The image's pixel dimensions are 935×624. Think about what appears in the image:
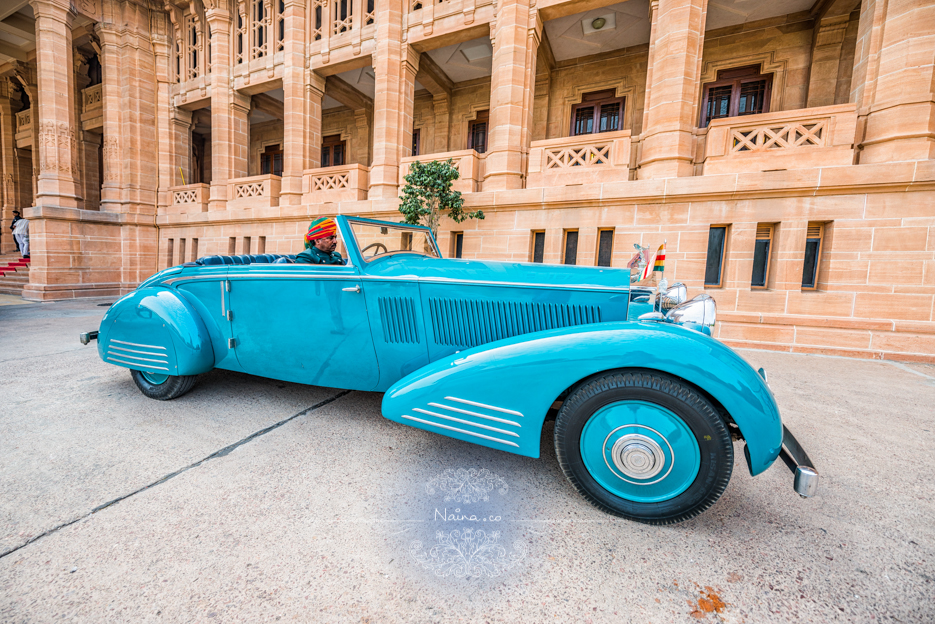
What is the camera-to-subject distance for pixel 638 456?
5.12 ft

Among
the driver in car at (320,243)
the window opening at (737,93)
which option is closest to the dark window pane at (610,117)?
the window opening at (737,93)

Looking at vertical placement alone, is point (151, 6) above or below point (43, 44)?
above


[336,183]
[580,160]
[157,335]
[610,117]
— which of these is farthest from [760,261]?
[336,183]

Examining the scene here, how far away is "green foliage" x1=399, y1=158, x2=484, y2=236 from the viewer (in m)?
6.77

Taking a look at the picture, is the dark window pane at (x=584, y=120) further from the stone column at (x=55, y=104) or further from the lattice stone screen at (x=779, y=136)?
the stone column at (x=55, y=104)

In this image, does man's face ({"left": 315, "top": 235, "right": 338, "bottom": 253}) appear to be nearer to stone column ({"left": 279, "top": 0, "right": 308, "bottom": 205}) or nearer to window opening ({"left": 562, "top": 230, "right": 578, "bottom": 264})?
window opening ({"left": 562, "top": 230, "right": 578, "bottom": 264})

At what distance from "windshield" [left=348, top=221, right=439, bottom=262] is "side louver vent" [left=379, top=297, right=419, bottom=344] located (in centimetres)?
40

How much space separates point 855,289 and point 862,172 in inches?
65.8

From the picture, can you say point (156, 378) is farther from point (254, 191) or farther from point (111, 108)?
point (111, 108)

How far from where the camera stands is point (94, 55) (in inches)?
556

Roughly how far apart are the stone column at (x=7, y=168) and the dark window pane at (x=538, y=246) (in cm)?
2291

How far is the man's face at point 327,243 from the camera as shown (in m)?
2.87

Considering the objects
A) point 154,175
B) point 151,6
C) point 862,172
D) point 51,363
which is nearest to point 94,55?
point 151,6

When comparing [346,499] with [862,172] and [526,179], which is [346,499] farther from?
[862,172]
